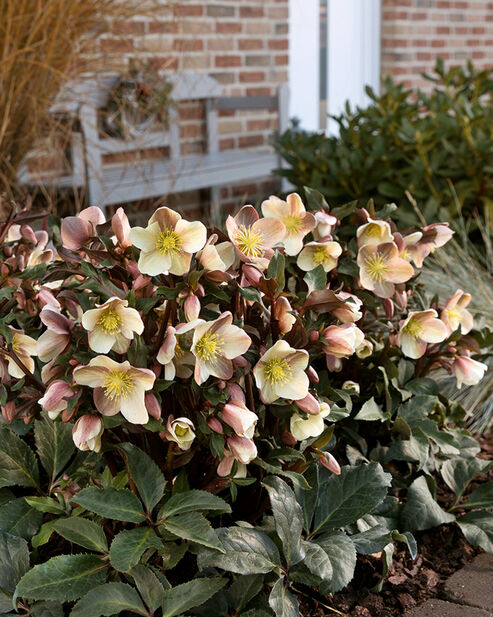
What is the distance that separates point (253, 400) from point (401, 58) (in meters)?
4.79

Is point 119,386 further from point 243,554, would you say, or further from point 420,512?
point 420,512

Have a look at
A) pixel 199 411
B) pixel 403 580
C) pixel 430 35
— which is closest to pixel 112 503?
pixel 199 411

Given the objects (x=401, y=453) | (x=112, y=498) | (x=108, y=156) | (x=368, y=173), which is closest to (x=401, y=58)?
(x=108, y=156)

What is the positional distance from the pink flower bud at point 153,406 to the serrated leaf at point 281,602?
0.85 ft

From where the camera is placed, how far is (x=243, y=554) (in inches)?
39.4

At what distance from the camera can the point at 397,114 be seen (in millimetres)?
2869

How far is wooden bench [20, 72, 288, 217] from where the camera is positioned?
9.36 ft

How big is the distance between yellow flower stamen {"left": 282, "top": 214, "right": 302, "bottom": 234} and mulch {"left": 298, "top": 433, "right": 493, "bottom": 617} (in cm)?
51

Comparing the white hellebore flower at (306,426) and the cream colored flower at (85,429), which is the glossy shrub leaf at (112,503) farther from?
the white hellebore flower at (306,426)

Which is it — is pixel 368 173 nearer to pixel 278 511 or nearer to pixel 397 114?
pixel 397 114

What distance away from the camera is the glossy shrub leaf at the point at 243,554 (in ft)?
3.22

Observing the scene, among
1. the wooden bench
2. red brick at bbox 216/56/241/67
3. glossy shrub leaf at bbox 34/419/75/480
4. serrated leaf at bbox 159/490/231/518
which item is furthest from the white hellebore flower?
red brick at bbox 216/56/241/67

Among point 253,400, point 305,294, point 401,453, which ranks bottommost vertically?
point 401,453

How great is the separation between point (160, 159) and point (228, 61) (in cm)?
89
